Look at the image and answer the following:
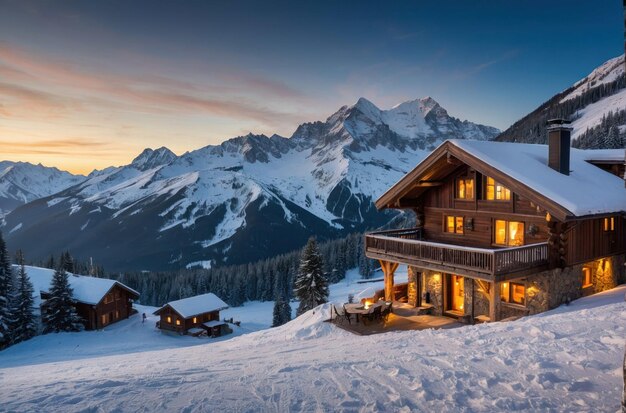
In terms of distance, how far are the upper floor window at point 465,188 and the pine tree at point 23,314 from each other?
47.6 metres

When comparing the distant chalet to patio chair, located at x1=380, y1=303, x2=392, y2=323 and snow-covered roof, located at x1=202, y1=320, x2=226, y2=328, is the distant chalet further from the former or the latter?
patio chair, located at x1=380, y1=303, x2=392, y2=323

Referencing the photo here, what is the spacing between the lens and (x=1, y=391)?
Result: 33.8ft

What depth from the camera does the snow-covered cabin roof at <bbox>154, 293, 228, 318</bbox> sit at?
53188 millimetres

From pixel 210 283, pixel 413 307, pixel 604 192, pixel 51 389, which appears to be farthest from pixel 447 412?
pixel 210 283

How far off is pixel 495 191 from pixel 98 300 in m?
Result: 49.0

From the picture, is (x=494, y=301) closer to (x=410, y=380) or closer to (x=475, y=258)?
(x=475, y=258)

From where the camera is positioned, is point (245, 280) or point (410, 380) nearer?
point (410, 380)

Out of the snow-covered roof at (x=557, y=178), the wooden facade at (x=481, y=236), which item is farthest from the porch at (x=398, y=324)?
the snow-covered roof at (x=557, y=178)

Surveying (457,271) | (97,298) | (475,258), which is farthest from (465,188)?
(97,298)

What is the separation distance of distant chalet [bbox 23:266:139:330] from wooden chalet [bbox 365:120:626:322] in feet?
141

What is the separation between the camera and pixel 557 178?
19.4 meters

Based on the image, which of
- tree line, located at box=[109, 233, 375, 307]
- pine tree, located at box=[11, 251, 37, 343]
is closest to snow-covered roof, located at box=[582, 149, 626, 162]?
pine tree, located at box=[11, 251, 37, 343]

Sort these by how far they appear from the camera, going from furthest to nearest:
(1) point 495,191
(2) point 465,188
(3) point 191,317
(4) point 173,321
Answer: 1. (3) point 191,317
2. (4) point 173,321
3. (2) point 465,188
4. (1) point 495,191

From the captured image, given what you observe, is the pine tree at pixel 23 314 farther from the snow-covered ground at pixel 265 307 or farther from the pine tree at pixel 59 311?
the snow-covered ground at pixel 265 307
